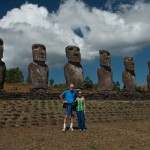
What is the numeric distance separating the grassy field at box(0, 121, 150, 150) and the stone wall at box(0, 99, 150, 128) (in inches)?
41.8

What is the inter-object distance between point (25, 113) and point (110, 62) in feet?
43.4

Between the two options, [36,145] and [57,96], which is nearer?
[36,145]

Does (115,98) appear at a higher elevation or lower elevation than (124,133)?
A: higher

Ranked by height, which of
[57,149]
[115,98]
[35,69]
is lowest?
[57,149]

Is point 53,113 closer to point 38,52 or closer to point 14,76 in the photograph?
point 38,52

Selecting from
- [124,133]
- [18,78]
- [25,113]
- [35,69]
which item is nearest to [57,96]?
[35,69]

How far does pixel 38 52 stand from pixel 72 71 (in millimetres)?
2734

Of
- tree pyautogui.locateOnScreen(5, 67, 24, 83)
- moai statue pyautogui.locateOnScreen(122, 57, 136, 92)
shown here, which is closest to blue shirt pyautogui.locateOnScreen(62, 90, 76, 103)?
moai statue pyautogui.locateOnScreen(122, 57, 136, 92)

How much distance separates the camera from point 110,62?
87.7 ft

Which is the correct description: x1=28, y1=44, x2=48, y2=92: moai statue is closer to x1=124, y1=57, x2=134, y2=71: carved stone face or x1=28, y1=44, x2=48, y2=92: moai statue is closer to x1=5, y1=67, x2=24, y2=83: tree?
x1=124, y1=57, x2=134, y2=71: carved stone face

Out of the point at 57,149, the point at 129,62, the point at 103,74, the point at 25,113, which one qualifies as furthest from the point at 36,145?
the point at 129,62

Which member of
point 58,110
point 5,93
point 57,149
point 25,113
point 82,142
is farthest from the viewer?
point 5,93

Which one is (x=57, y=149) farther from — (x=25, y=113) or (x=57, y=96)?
(x=57, y=96)

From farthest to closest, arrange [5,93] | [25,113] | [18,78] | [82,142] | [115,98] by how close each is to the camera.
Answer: [18,78] → [115,98] → [5,93] → [25,113] → [82,142]
